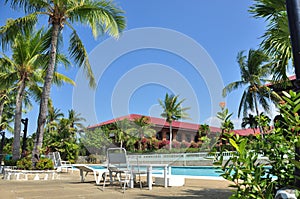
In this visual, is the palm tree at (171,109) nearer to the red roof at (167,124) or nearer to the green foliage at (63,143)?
the red roof at (167,124)

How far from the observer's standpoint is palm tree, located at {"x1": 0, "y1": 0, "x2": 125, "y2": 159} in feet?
29.6

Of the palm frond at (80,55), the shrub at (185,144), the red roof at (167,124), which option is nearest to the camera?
the palm frond at (80,55)

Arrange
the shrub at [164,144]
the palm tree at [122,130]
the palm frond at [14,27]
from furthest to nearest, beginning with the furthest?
the shrub at [164,144]
the palm tree at [122,130]
the palm frond at [14,27]

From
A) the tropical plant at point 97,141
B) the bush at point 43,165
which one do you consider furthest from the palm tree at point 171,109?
the bush at point 43,165

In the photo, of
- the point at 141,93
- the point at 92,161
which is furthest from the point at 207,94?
the point at 92,161

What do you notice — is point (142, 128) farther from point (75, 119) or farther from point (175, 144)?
point (75, 119)

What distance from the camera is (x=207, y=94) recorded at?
15.4m

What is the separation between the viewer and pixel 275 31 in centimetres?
437

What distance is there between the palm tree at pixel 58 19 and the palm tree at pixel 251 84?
59.8 feet

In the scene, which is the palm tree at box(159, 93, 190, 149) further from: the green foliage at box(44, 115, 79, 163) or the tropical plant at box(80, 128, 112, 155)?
the green foliage at box(44, 115, 79, 163)

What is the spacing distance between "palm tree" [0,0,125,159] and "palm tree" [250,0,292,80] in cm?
662

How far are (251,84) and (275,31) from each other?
22.5 metres

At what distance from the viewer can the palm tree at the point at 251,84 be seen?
24.8 m

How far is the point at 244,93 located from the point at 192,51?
14.0m
